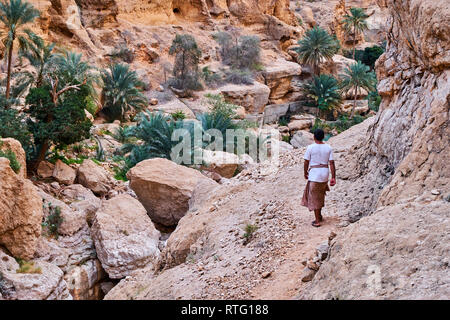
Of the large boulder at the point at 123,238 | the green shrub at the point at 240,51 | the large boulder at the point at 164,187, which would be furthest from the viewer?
the green shrub at the point at 240,51

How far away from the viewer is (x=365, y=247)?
3.38 m

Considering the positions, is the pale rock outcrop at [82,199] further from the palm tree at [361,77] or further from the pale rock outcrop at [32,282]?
the palm tree at [361,77]

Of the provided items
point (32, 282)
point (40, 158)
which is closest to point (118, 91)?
point (40, 158)

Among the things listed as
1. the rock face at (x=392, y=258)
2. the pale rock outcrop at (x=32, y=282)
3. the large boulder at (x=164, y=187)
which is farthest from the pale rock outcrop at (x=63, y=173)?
the rock face at (x=392, y=258)

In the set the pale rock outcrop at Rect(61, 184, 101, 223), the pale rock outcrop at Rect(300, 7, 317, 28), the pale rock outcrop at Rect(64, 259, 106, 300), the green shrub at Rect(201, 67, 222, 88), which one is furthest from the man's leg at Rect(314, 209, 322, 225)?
the pale rock outcrop at Rect(300, 7, 317, 28)

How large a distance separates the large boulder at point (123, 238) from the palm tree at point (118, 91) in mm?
14779

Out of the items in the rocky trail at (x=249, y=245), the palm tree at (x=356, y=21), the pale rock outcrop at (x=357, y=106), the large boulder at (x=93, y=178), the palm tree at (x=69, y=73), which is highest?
the palm tree at (x=356, y=21)

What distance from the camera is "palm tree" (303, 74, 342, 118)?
33.4 m

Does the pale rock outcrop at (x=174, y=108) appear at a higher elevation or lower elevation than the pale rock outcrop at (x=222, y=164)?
higher

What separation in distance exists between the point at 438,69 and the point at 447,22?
1.88 ft

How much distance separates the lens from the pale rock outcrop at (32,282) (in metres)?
8.83

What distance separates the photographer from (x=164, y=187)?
12.2 m

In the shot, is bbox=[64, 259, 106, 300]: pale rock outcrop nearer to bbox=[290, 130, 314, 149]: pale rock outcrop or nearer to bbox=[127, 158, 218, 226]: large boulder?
bbox=[127, 158, 218, 226]: large boulder

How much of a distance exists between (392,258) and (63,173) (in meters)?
14.7
